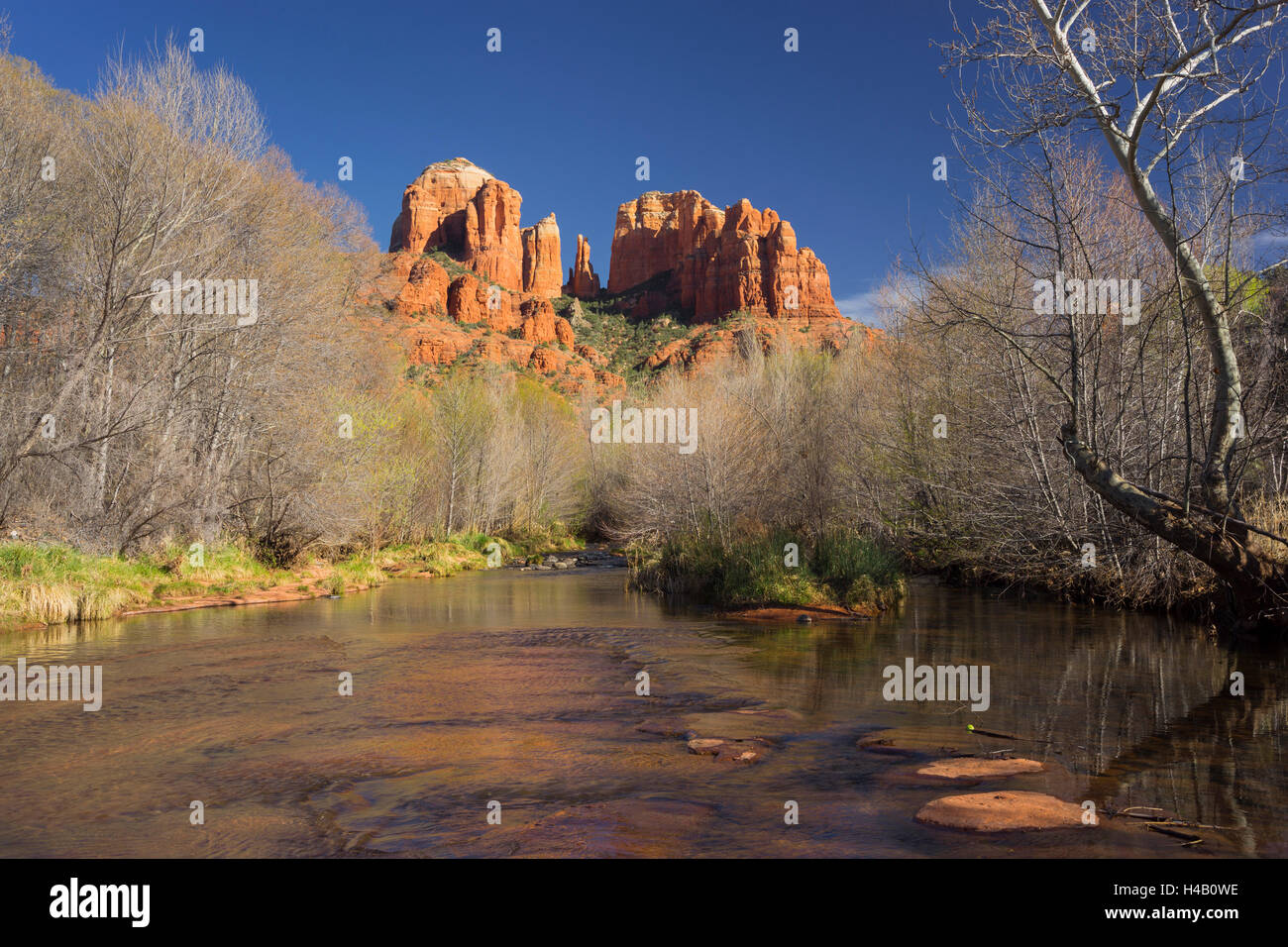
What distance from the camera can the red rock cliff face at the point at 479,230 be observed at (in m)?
118

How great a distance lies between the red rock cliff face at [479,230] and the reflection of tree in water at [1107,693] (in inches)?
4104

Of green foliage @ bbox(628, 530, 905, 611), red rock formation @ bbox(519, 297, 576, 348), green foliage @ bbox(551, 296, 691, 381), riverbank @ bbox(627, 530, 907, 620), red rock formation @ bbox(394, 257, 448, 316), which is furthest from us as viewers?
red rock formation @ bbox(519, 297, 576, 348)

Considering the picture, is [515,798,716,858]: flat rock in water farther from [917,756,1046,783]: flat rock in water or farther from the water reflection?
[917,756,1046,783]: flat rock in water

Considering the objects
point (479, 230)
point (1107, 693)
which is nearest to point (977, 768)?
point (1107, 693)

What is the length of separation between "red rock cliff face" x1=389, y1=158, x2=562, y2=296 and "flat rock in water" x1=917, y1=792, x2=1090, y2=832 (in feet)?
365

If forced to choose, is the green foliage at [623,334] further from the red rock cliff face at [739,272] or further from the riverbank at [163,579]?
the riverbank at [163,579]

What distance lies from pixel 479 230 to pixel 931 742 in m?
120

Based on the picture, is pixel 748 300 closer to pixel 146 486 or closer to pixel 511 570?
pixel 511 570

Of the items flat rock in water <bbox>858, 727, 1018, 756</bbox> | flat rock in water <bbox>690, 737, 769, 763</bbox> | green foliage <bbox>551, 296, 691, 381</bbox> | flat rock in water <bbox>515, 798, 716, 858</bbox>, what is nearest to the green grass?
flat rock in water <bbox>690, 737, 769, 763</bbox>

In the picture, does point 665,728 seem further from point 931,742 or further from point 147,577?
point 147,577

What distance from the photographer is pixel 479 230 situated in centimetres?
11725

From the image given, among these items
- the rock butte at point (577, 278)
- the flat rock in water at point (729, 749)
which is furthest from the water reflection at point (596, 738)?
the rock butte at point (577, 278)

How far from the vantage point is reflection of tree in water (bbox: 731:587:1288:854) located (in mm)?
5930
